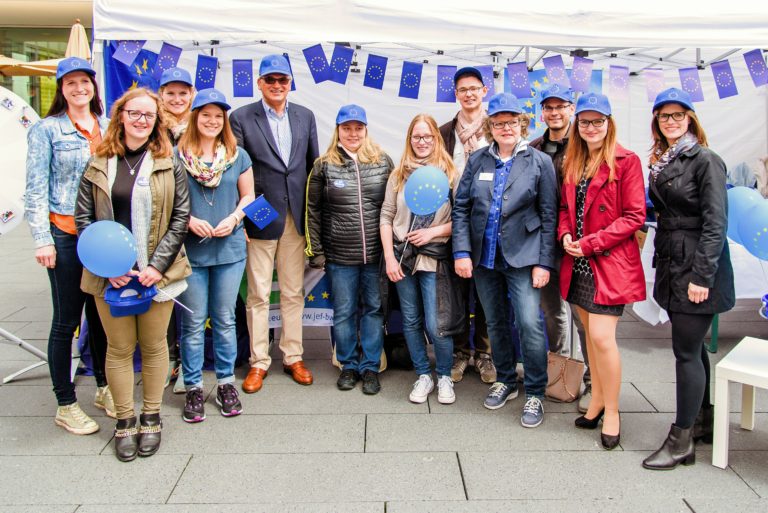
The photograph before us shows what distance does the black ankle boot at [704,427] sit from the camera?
9.84 ft

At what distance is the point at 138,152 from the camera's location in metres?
2.82

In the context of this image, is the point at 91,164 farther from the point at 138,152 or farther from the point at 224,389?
the point at 224,389

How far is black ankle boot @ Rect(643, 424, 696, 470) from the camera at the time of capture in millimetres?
2746

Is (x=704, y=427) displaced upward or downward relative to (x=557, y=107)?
downward

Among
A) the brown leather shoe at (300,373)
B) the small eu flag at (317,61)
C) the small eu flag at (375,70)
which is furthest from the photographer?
the small eu flag at (375,70)

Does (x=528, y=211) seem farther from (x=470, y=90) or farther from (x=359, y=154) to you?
(x=359, y=154)

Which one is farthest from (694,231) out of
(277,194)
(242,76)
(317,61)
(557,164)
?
(242,76)

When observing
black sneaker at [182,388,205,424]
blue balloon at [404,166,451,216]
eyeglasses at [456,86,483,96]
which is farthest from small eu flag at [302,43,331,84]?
black sneaker at [182,388,205,424]

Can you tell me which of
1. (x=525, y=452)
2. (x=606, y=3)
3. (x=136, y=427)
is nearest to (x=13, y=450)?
(x=136, y=427)

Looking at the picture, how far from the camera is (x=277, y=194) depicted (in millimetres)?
3682

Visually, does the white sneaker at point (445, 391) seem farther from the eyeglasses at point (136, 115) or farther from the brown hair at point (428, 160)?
the eyeglasses at point (136, 115)

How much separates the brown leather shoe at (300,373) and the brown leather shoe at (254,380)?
6.8 inches

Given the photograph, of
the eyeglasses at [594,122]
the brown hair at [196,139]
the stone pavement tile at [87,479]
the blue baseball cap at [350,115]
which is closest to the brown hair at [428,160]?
the blue baseball cap at [350,115]

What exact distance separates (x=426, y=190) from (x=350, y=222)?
0.59 metres
